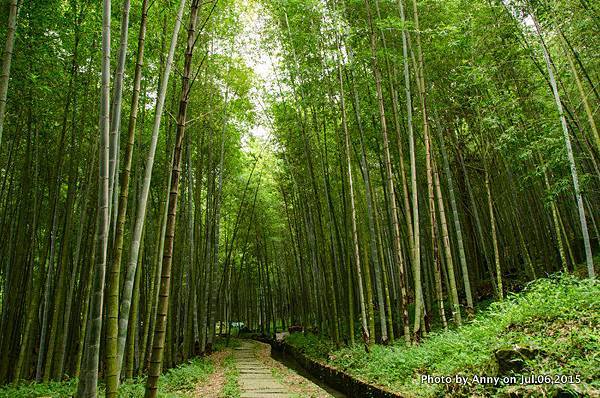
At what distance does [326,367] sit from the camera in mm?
5664

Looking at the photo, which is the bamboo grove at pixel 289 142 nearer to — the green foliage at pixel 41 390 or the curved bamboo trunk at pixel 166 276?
the curved bamboo trunk at pixel 166 276

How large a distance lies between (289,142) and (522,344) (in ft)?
19.6

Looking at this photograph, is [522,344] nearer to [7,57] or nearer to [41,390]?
[7,57]

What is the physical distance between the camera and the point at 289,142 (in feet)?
25.8

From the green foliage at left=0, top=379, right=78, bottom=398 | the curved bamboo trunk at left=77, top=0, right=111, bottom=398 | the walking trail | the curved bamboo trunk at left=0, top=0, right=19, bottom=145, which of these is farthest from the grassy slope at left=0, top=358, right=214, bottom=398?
the curved bamboo trunk at left=0, top=0, right=19, bottom=145

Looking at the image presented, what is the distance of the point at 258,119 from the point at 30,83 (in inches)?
180

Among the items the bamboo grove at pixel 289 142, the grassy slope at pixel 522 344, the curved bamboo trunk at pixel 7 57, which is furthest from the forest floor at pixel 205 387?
the curved bamboo trunk at pixel 7 57

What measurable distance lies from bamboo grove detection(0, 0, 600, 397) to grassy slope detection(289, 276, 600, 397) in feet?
3.18

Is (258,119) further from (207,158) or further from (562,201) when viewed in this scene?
(562,201)

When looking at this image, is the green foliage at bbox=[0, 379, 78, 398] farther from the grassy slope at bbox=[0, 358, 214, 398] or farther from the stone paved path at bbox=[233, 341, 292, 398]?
the stone paved path at bbox=[233, 341, 292, 398]

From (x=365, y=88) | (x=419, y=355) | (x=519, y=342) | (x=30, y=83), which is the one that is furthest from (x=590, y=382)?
(x=30, y=83)

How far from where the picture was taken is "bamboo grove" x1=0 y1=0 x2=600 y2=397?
4059mm

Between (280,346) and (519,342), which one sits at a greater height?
(519,342)

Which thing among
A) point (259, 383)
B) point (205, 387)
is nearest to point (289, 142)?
point (259, 383)
